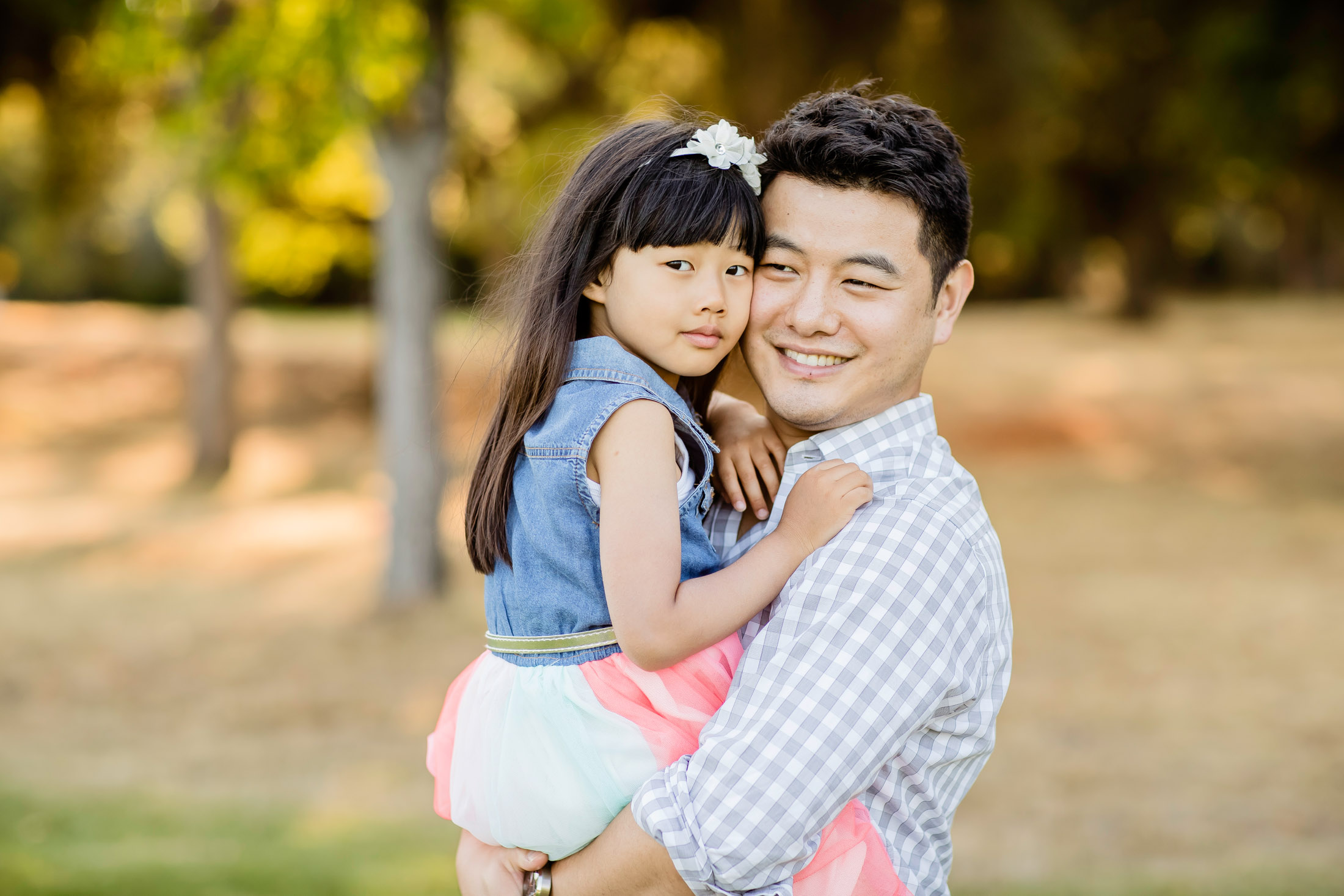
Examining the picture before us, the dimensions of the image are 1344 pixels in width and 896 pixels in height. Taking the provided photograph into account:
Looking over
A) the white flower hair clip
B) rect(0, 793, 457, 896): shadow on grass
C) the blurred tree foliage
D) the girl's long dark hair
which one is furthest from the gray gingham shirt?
rect(0, 793, 457, 896): shadow on grass

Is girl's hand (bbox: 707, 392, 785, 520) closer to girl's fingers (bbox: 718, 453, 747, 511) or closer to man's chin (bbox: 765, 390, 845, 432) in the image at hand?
girl's fingers (bbox: 718, 453, 747, 511)

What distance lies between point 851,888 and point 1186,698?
6.31m

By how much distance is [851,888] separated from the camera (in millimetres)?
1784

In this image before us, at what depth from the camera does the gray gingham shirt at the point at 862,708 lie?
1664 millimetres

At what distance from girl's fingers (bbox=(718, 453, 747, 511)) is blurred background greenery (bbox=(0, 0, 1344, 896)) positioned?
0.50 meters

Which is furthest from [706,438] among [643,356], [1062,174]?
[1062,174]

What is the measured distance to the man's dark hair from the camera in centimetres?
199

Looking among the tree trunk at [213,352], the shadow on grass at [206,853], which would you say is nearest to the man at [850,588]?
the shadow on grass at [206,853]

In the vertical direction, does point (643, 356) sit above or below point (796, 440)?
above

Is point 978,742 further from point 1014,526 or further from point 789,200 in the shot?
point 1014,526

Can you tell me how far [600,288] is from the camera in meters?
2.10

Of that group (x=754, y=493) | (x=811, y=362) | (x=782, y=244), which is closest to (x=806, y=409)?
(x=811, y=362)

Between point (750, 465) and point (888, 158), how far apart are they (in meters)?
0.60

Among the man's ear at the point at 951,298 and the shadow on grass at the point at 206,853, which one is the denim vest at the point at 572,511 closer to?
the man's ear at the point at 951,298
